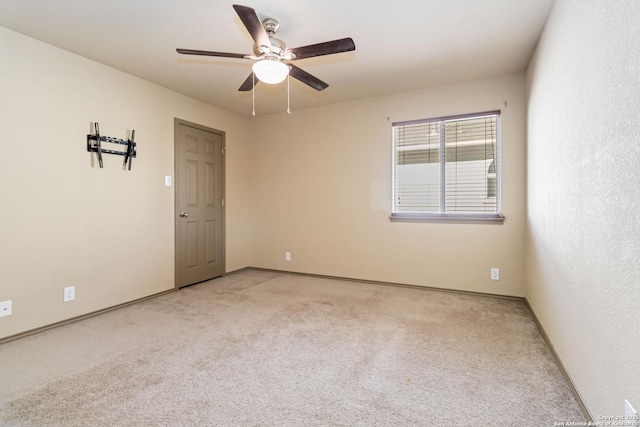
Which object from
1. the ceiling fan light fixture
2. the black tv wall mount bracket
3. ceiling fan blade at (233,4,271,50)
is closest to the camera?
ceiling fan blade at (233,4,271,50)

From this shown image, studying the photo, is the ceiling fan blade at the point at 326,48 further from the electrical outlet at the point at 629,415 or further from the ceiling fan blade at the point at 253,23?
the electrical outlet at the point at 629,415

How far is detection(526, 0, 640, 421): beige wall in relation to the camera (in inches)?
47.6

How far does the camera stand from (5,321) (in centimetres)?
254

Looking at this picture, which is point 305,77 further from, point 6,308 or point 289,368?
point 6,308

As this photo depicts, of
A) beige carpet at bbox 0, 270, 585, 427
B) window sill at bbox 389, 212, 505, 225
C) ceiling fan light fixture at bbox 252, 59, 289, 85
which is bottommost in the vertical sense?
beige carpet at bbox 0, 270, 585, 427

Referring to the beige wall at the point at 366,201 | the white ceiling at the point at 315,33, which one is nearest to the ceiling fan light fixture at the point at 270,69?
the white ceiling at the point at 315,33

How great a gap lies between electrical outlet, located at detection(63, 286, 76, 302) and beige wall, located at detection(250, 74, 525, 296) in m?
2.57

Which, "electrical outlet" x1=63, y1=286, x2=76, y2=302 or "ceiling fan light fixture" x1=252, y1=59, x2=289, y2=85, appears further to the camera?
"electrical outlet" x1=63, y1=286, x2=76, y2=302

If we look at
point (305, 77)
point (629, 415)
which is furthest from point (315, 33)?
point (629, 415)

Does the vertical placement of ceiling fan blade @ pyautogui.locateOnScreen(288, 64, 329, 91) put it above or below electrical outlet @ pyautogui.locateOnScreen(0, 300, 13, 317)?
above

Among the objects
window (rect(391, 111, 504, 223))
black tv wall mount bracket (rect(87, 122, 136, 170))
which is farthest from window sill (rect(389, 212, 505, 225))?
black tv wall mount bracket (rect(87, 122, 136, 170))

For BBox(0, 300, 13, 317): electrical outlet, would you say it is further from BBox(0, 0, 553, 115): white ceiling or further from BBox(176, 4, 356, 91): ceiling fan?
BBox(176, 4, 356, 91): ceiling fan

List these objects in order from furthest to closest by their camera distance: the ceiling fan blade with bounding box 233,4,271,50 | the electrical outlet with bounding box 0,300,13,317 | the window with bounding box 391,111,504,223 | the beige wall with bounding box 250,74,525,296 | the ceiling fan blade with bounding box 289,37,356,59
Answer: the window with bounding box 391,111,504,223, the beige wall with bounding box 250,74,525,296, the electrical outlet with bounding box 0,300,13,317, the ceiling fan blade with bounding box 289,37,356,59, the ceiling fan blade with bounding box 233,4,271,50

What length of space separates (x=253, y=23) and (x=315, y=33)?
0.88 metres
